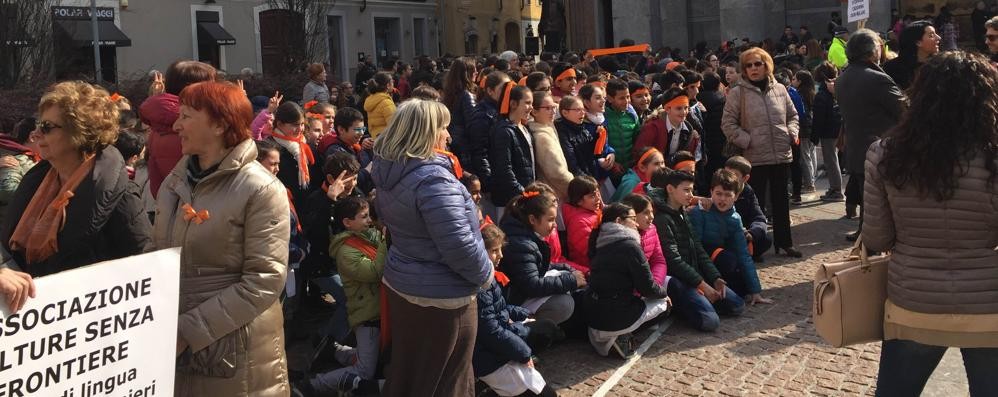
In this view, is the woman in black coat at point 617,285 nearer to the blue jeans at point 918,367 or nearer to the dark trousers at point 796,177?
the blue jeans at point 918,367

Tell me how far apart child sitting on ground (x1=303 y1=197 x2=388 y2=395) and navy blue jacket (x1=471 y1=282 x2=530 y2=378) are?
0.67 metres

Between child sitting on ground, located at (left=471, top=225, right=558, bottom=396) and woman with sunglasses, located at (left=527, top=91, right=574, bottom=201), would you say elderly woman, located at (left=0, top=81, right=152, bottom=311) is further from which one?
woman with sunglasses, located at (left=527, top=91, right=574, bottom=201)

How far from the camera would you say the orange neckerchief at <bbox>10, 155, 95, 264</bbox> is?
416 cm

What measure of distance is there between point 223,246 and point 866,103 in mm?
5794

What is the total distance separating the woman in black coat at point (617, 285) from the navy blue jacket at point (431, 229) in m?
2.04

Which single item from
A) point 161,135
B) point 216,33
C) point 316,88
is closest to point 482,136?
point 161,135

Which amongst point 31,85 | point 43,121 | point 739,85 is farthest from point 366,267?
point 31,85

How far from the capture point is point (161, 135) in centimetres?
554

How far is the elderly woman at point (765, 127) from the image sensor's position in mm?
9320

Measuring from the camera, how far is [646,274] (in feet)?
22.3

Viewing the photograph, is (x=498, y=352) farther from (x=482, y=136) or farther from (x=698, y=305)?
(x=482, y=136)

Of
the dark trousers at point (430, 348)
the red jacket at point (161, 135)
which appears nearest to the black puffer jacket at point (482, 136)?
the red jacket at point (161, 135)

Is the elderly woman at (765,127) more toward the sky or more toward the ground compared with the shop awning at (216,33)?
more toward the ground

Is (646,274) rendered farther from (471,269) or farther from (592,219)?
(471,269)
